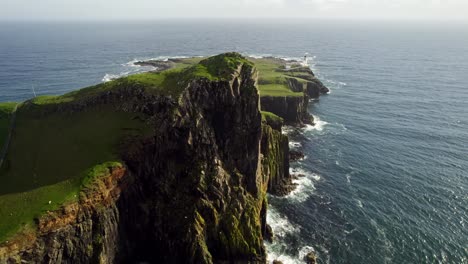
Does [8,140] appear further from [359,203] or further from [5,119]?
[359,203]

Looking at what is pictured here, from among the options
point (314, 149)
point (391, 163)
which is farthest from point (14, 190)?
point (391, 163)

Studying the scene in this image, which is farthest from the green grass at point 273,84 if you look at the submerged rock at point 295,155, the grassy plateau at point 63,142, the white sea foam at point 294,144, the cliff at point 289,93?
the grassy plateau at point 63,142

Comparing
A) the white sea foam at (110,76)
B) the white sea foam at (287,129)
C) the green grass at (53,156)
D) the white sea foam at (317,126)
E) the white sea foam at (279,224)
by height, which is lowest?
the white sea foam at (279,224)

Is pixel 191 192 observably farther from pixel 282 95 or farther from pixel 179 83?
pixel 282 95

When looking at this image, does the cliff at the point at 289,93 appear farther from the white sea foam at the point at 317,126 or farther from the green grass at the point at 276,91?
the white sea foam at the point at 317,126

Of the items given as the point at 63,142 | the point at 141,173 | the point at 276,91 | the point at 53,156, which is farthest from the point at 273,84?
the point at 53,156

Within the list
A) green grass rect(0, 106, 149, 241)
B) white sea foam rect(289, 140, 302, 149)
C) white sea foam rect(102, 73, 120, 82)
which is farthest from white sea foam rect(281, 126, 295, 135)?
white sea foam rect(102, 73, 120, 82)
